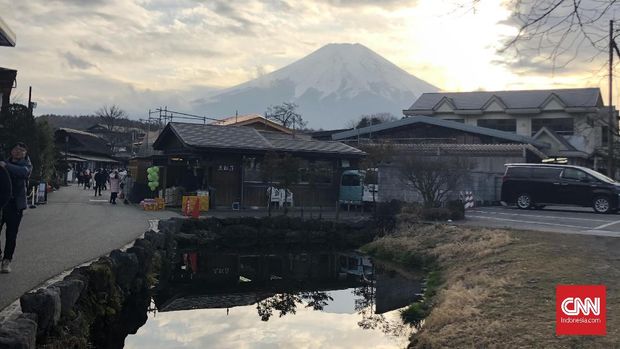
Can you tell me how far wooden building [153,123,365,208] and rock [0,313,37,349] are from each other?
1413cm

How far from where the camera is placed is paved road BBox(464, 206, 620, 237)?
1375cm

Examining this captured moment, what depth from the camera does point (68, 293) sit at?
5605 millimetres

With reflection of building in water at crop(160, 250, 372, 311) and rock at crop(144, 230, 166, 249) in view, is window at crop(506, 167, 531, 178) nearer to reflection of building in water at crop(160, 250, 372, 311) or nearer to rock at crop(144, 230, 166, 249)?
reflection of building in water at crop(160, 250, 372, 311)

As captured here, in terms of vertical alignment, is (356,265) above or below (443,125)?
below

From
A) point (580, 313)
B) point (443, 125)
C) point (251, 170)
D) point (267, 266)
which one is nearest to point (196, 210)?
point (251, 170)

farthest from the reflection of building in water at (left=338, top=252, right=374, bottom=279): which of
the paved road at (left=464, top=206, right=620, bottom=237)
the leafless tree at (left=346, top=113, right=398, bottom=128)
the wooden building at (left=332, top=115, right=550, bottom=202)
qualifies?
the leafless tree at (left=346, top=113, right=398, bottom=128)

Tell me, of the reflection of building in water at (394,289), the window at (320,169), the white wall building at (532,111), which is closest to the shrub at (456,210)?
the reflection of building in water at (394,289)

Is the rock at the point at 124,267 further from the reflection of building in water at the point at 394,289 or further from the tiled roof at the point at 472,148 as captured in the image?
the tiled roof at the point at 472,148

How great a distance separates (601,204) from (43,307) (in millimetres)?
18711

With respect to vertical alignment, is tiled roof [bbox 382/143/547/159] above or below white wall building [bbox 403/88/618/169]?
below

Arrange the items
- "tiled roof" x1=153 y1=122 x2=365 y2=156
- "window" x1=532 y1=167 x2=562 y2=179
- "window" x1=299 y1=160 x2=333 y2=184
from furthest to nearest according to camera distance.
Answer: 1. "window" x1=299 y1=160 x2=333 y2=184
2. "tiled roof" x1=153 y1=122 x2=365 y2=156
3. "window" x1=532 y1=167 x2=562 y2=179

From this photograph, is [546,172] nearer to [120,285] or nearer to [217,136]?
[217,136]

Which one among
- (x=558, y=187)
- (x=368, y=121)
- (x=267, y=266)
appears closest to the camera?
(x=267, y=266)

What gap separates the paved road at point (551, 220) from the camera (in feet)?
45.1
